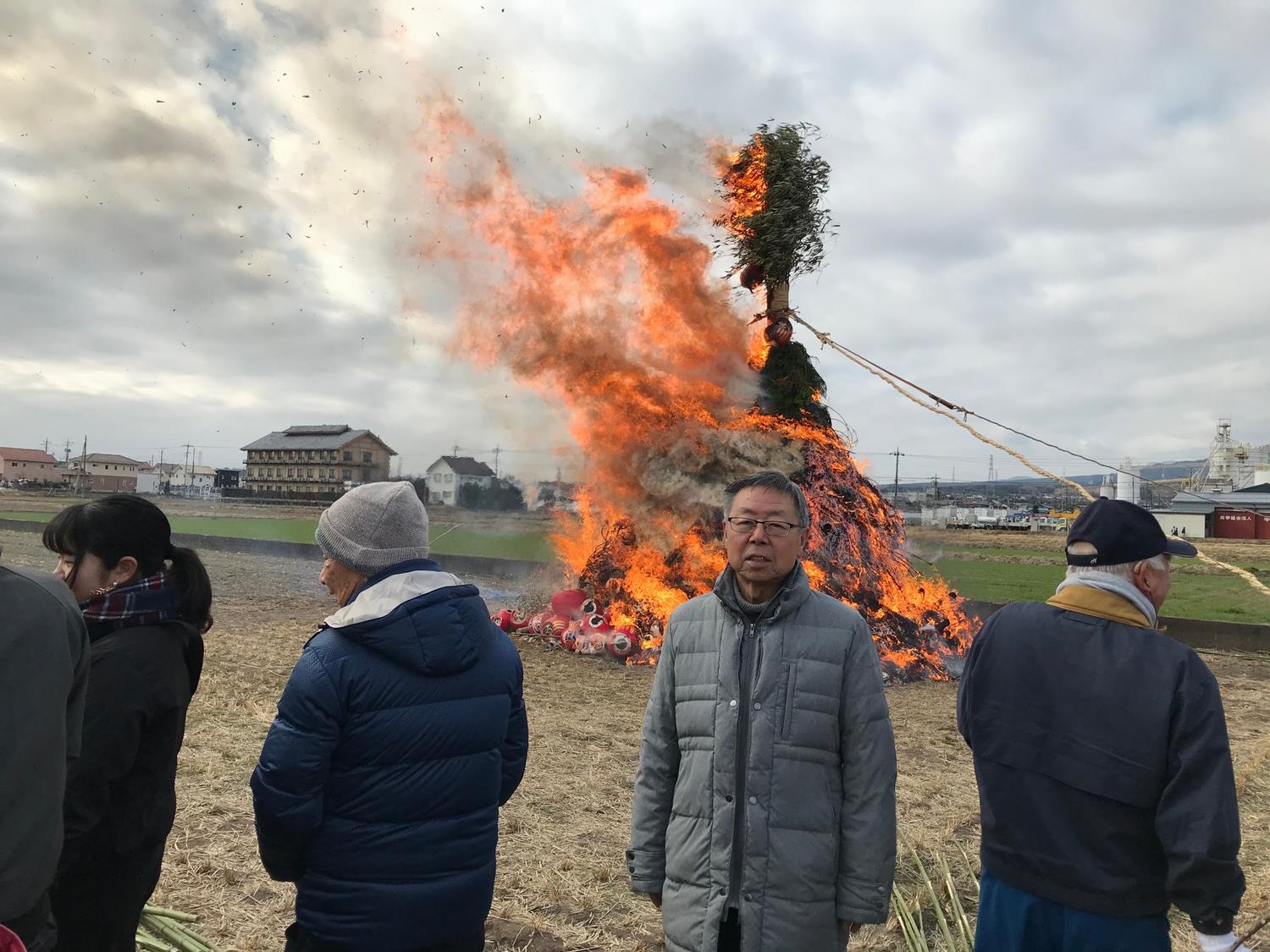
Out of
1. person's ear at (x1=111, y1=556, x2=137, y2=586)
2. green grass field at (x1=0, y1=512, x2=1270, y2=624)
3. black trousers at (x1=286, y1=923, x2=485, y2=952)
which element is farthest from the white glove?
green grass field at (x1=0, y1=512, x2=1270, y2=624)

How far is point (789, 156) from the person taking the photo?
1380 cm

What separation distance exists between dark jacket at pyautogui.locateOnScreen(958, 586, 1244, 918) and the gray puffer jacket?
0.41m

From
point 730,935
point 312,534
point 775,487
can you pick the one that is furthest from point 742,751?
point 312,534

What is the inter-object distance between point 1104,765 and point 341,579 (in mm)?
2477

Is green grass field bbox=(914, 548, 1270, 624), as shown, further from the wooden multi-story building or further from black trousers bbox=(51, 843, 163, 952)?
the wooden multi-story building

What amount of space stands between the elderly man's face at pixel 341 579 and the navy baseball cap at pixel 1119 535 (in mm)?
2405

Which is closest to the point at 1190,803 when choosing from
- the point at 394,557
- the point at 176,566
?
the point at 394,557

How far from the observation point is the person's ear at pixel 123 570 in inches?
110

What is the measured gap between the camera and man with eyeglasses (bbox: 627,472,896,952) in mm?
2598

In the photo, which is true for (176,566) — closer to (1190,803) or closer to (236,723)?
(1190,803)

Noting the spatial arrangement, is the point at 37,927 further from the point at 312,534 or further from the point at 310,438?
the point at 310,438

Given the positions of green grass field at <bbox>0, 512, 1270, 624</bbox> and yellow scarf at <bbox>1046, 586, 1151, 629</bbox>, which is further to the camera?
green grass field at <bbox>0, 512, 1270, 624</bbox>

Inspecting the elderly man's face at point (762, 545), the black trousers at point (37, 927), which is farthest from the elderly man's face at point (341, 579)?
the elderly man's face at point (762, 545)

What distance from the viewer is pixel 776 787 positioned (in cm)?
266
